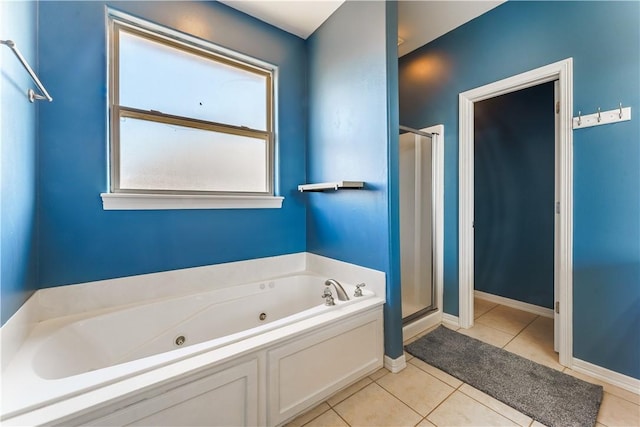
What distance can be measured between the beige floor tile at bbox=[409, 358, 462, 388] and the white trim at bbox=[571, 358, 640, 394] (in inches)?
33.8

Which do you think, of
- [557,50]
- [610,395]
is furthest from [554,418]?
[557,50]

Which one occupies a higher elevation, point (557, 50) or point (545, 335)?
point (557, 50)

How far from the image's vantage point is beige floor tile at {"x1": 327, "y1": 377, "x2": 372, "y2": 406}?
4.94 feet

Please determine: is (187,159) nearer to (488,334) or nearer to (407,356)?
(407,356)

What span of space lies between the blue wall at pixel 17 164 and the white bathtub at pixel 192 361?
1.07ft

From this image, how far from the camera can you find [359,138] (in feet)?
6.47

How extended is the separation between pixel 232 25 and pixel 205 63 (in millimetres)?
388

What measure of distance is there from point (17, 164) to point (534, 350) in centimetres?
340

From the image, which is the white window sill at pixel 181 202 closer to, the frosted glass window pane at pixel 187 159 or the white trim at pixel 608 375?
the frosted glass window pane at pixel 187 159

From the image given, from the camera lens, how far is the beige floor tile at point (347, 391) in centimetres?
151

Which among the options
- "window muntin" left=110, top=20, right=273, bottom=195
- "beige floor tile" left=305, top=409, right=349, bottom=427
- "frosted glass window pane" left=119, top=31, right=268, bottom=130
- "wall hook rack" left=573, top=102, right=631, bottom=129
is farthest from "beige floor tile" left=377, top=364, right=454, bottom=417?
"frosted glass window pane" left=119, top=31, right=268, bottom=130

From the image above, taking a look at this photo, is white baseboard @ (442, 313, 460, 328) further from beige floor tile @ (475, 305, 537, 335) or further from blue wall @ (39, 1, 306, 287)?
blue wall @ (39, 1, 306, 287)

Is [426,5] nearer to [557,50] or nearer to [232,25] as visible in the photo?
[557,50]

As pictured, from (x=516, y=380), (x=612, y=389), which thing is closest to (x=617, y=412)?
(x=612, y=389)
